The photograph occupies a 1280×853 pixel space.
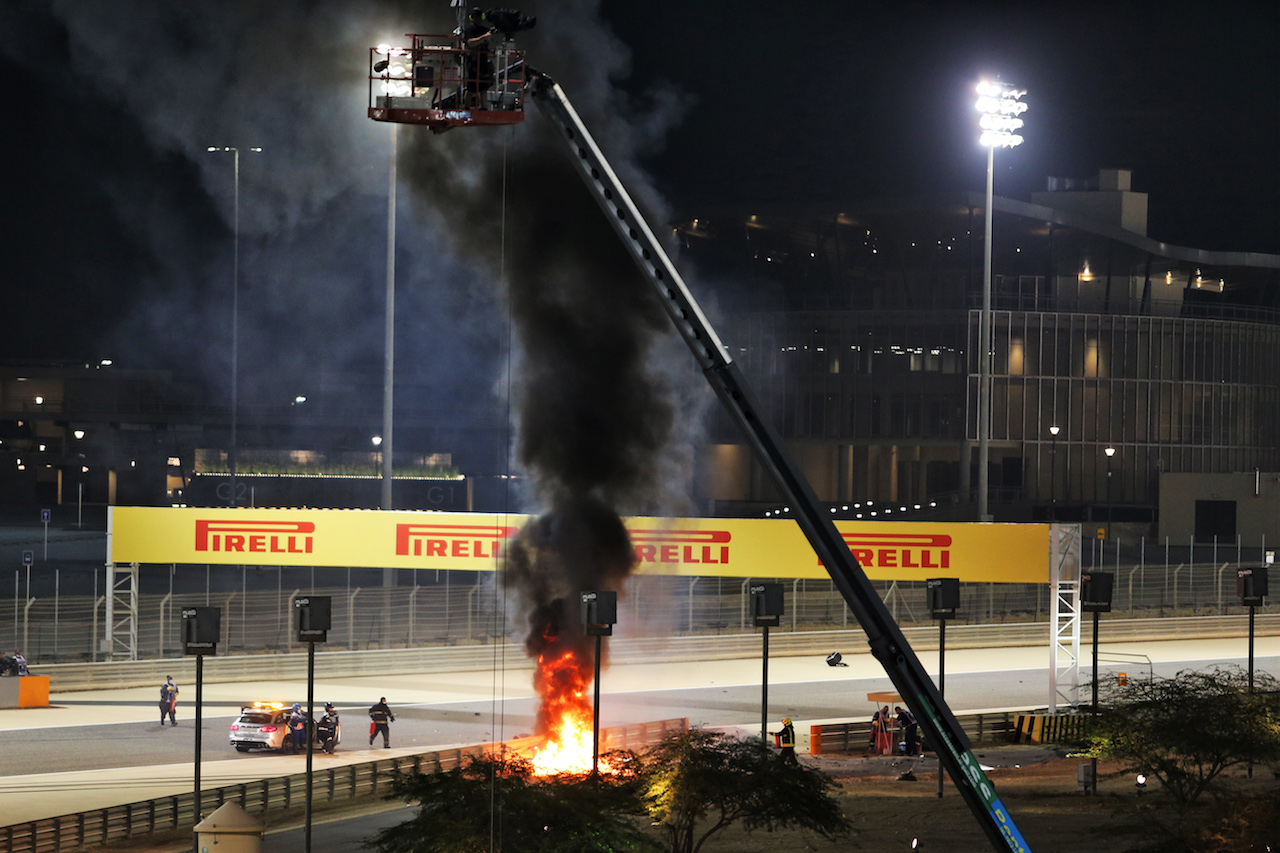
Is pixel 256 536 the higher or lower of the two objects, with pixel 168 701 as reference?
higher

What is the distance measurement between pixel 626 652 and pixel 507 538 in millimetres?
11686

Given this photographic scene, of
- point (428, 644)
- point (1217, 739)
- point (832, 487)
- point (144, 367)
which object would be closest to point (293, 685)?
point (428, 644)

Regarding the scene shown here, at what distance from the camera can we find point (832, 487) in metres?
76.6

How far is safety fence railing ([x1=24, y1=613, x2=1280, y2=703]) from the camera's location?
3459cm

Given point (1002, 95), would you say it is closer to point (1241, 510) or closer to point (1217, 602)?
point (1217, 602)

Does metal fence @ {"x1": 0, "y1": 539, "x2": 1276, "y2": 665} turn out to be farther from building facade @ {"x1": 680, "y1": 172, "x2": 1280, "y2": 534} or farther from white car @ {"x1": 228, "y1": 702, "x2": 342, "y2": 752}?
building facade @ {"x1": 680, "y1": 172, "x2": 1280, "y2": 534}

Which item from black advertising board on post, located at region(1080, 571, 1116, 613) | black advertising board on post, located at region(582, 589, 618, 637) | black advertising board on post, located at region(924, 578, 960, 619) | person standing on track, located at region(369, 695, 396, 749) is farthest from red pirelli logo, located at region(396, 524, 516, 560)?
black advertising board on post, located at region(1080, 571, 1116, 613)

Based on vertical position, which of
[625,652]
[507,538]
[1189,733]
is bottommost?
[625,652]

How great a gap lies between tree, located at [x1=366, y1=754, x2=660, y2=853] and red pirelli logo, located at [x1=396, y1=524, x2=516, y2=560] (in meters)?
12.7

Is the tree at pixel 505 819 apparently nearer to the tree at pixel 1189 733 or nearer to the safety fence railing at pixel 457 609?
the tree at pixel 1189 733

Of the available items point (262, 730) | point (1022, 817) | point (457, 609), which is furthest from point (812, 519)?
point (457, 609)

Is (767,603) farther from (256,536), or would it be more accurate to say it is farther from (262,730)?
(256,536)

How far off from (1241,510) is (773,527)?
168 feet

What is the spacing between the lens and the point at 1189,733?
23.1 metres
